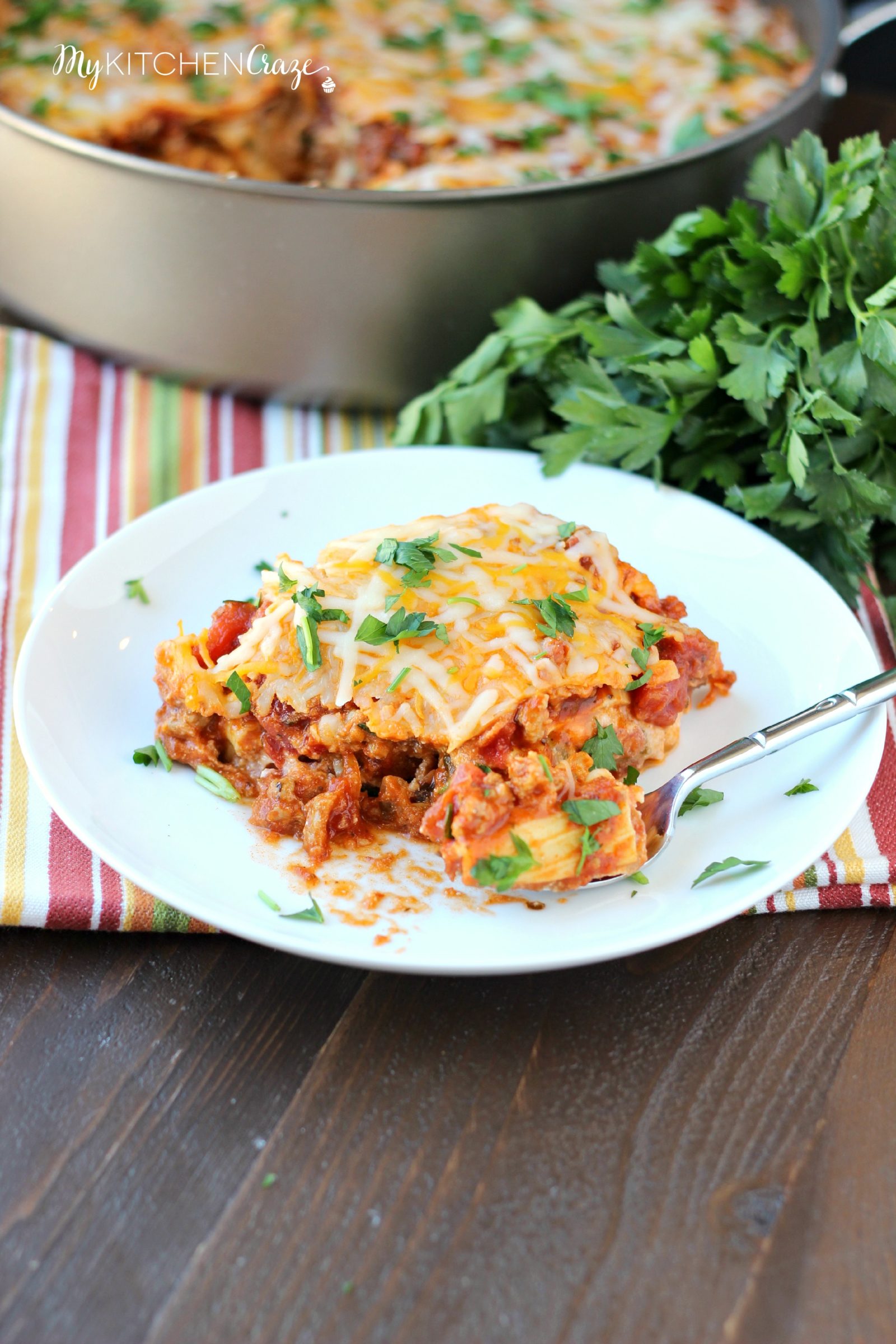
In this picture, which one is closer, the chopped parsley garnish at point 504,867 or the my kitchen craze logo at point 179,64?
the chopped parsley garnish at point 504,867

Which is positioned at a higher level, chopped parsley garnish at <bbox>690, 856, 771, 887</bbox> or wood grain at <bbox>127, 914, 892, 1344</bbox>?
chopped parsley garnish at <bbox>690, 856, 771, 887</bbox>

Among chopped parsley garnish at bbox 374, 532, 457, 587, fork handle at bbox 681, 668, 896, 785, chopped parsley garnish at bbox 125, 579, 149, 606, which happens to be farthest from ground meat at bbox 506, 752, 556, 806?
chopped parsley garnish at bbox 125, 579, 149, 606

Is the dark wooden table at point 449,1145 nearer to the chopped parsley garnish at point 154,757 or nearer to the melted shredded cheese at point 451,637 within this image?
the chopped parsley garnish at point 154,757

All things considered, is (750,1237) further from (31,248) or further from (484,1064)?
(31,248)

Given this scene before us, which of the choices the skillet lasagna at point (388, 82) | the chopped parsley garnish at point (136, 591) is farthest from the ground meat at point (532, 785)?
the skillet lasagna at point (388, 82)

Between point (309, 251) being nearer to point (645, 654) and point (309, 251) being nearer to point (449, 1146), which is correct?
point (645, 654)

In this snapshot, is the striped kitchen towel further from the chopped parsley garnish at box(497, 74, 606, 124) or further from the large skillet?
the chopped parsley garnish at box(497, 74, 606, 124)

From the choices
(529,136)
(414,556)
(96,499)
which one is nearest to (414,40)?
(529,136)
